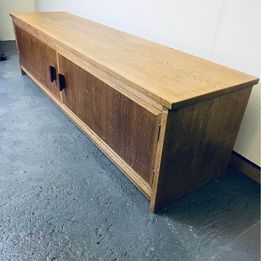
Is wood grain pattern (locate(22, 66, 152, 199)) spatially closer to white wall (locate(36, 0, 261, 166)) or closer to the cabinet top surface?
the cabinet top surface

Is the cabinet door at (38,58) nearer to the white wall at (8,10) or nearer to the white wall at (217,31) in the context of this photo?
the white wall at (217,31)

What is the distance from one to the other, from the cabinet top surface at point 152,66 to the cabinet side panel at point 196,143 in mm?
51

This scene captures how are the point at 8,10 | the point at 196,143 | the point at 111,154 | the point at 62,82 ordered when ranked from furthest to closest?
the point at 8,10 → the point at 62,82 → the point at 111,154 → the point at 196,143

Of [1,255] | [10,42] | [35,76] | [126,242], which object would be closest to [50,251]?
[1,255]

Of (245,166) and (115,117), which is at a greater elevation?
(115,117)

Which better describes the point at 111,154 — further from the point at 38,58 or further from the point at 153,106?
the point at 38,58

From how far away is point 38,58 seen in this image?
185 cm

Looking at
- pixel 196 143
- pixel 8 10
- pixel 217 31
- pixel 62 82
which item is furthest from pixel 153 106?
pixel 8 10

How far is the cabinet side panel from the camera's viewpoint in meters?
0.95

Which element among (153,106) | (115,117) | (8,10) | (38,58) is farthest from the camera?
(8,10)

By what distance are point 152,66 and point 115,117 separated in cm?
28

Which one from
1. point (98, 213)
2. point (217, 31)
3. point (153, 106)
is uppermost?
point (217, 31)

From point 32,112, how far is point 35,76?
1.17ft

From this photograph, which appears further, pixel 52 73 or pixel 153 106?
pixel 52 73
